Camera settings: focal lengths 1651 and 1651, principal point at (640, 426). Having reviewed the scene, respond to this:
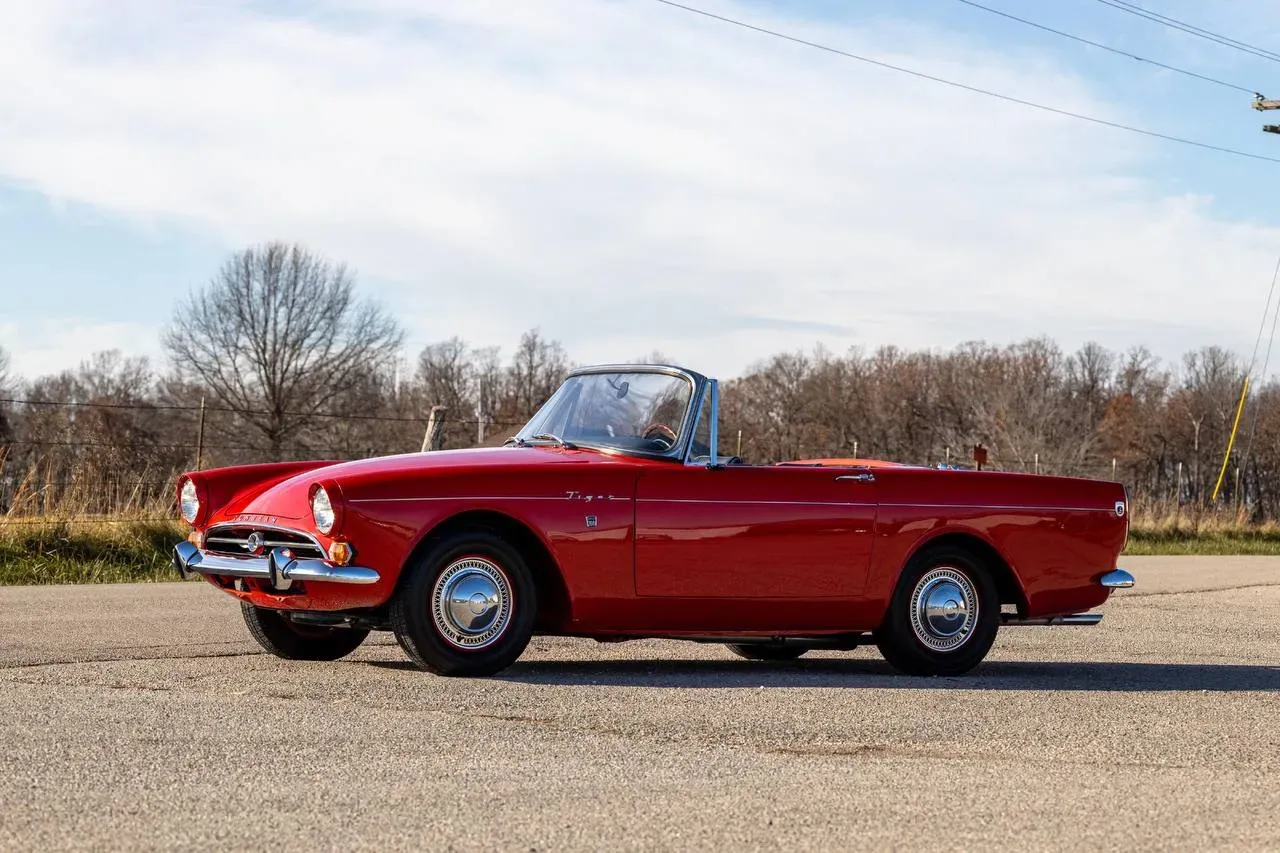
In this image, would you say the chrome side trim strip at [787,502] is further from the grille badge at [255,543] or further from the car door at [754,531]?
the grille badge at [255,543]

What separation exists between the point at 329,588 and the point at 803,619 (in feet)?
8.02

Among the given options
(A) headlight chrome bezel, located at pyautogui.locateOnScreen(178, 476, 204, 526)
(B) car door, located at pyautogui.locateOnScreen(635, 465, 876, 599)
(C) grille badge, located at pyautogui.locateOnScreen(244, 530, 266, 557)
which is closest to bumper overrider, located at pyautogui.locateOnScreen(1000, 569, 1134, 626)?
(B) car door, located at pyautogui.locateOnScreen(635, 465, 876, 599)

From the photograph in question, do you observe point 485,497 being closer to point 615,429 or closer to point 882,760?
point 615,429

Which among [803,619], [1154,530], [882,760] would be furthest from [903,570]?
[1154,530]

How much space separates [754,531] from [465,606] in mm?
1543

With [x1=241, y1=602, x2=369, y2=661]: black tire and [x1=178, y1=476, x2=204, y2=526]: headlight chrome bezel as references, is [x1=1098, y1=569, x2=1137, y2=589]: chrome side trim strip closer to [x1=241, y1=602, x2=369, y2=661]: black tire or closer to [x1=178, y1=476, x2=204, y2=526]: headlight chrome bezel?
[x1=241, y1=602, x2=369, y2=661]: black tire

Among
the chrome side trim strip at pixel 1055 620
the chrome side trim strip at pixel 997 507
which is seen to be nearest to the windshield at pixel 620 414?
the chrome side trim strip at pixel 997 507

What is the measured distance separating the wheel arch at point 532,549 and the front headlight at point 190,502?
1474 mm

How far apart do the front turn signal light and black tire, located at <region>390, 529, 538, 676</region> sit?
0.28 metres

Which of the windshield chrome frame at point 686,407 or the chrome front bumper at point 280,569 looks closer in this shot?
the chrome front bumper at point 280,569

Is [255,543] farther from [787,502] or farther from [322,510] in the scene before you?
[787,502]

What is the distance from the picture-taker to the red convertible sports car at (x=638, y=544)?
750 centimetres

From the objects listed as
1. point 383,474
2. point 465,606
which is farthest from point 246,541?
point 465,606

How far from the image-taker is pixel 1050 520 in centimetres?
909
